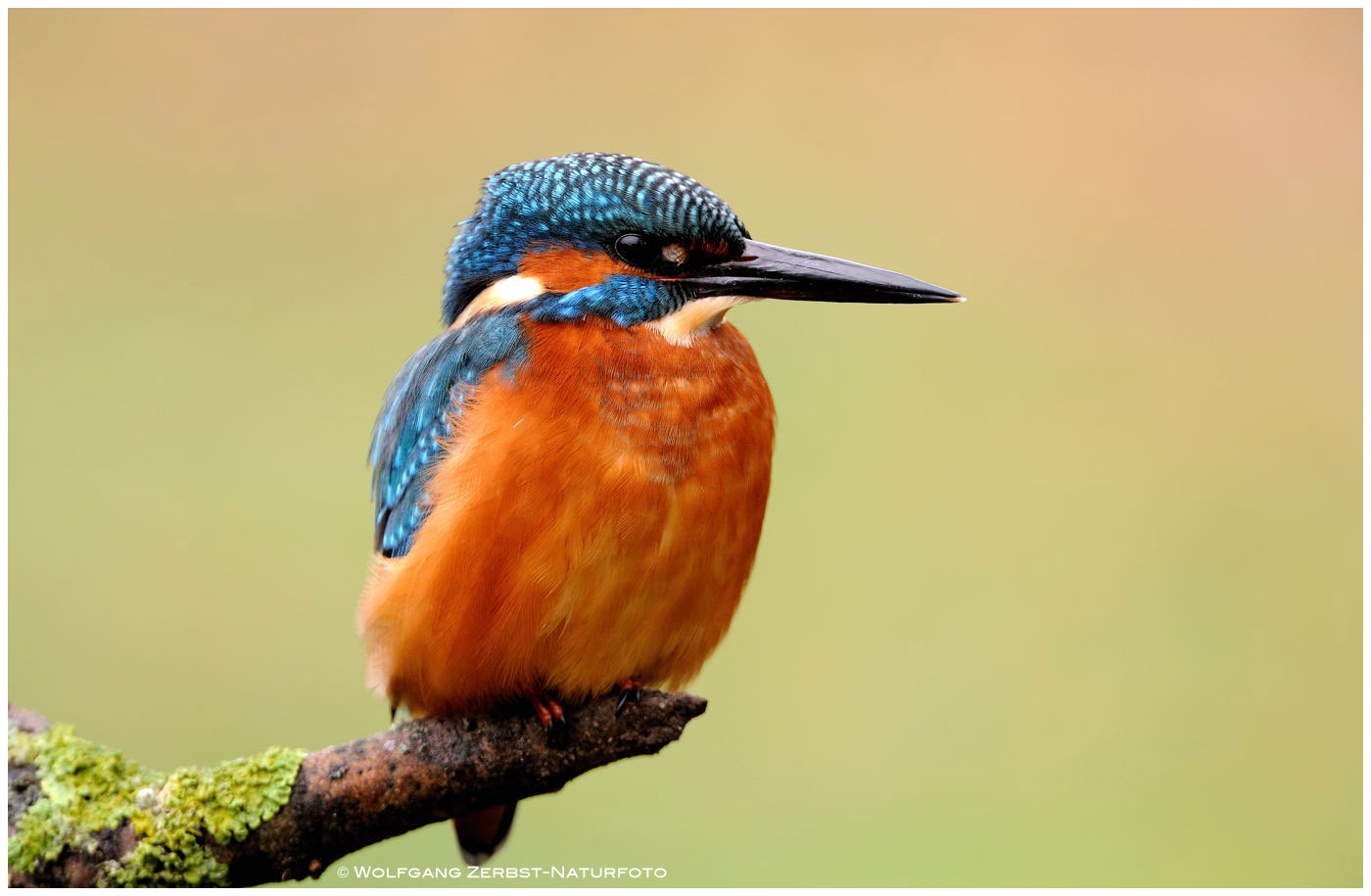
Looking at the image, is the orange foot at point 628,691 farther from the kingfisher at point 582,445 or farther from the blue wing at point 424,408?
the blue wing at point 424,408

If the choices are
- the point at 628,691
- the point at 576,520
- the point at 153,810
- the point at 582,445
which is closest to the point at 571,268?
the point at 582,445

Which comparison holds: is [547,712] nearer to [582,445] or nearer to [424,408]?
[582,445]

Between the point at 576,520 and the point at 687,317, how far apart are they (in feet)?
1.27

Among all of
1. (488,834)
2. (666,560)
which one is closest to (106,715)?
(488,834)

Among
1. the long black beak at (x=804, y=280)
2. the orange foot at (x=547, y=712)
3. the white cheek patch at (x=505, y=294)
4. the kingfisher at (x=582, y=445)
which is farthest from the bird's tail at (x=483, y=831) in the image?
the long black beak at (x=804, y=280)

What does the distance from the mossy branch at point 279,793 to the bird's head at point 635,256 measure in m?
0.63

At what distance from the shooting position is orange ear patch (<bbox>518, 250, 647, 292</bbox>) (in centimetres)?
210

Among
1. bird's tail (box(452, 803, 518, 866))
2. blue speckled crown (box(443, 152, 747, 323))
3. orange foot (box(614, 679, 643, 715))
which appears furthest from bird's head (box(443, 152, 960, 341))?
bird's tail (box(452, 803, 518, 866))

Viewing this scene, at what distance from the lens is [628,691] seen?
208 cm

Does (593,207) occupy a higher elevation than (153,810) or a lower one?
higher

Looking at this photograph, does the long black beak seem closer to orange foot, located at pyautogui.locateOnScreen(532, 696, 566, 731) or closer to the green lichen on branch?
orange foot, located at pyautogui.locateOnScreen(532, 696, 566, 731)

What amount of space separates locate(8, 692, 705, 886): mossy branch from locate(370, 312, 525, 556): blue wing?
0.36 metres

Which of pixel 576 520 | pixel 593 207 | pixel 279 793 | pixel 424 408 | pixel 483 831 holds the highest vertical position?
pixel 593 207

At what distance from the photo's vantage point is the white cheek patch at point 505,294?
2131 mm
